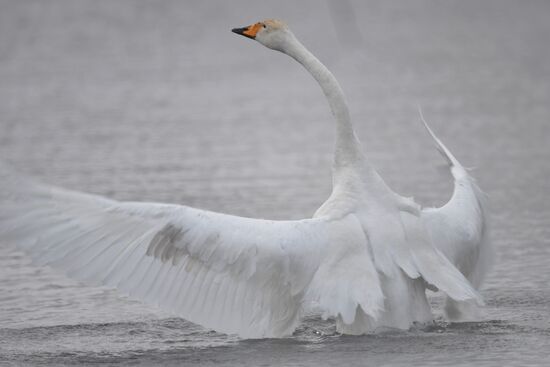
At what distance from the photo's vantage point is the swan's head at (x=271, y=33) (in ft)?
34.7

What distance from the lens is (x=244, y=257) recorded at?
895cm

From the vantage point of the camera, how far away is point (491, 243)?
10.6 metres

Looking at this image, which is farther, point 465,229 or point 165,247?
point 465,229

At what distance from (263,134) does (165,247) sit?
37.9 ft

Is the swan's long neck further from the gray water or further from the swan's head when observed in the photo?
the gray water

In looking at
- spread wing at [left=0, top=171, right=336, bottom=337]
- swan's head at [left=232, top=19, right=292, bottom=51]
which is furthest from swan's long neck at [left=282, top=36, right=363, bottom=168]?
spread wing at [left=0, top=171, right=336, bottom=337]

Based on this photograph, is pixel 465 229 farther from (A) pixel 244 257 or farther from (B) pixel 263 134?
(B) pixel 263 134

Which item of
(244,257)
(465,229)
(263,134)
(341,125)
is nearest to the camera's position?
(244,257)

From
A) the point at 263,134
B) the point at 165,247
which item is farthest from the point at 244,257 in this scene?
the point at 263,134

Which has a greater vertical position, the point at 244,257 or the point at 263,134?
the point at 263,134

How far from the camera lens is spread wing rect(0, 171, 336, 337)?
28.8 ft

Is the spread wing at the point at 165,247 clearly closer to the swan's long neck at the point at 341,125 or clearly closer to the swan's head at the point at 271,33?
the swan's long neck at the point at 341,125

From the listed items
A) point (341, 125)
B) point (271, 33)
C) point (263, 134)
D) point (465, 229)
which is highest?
point (263, 134)

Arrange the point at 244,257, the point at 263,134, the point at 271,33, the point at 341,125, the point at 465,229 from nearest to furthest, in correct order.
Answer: the point at 244,257 < the point at 465,229 < the point at 341,125 < the point at 271,33 < the point at 263,134
